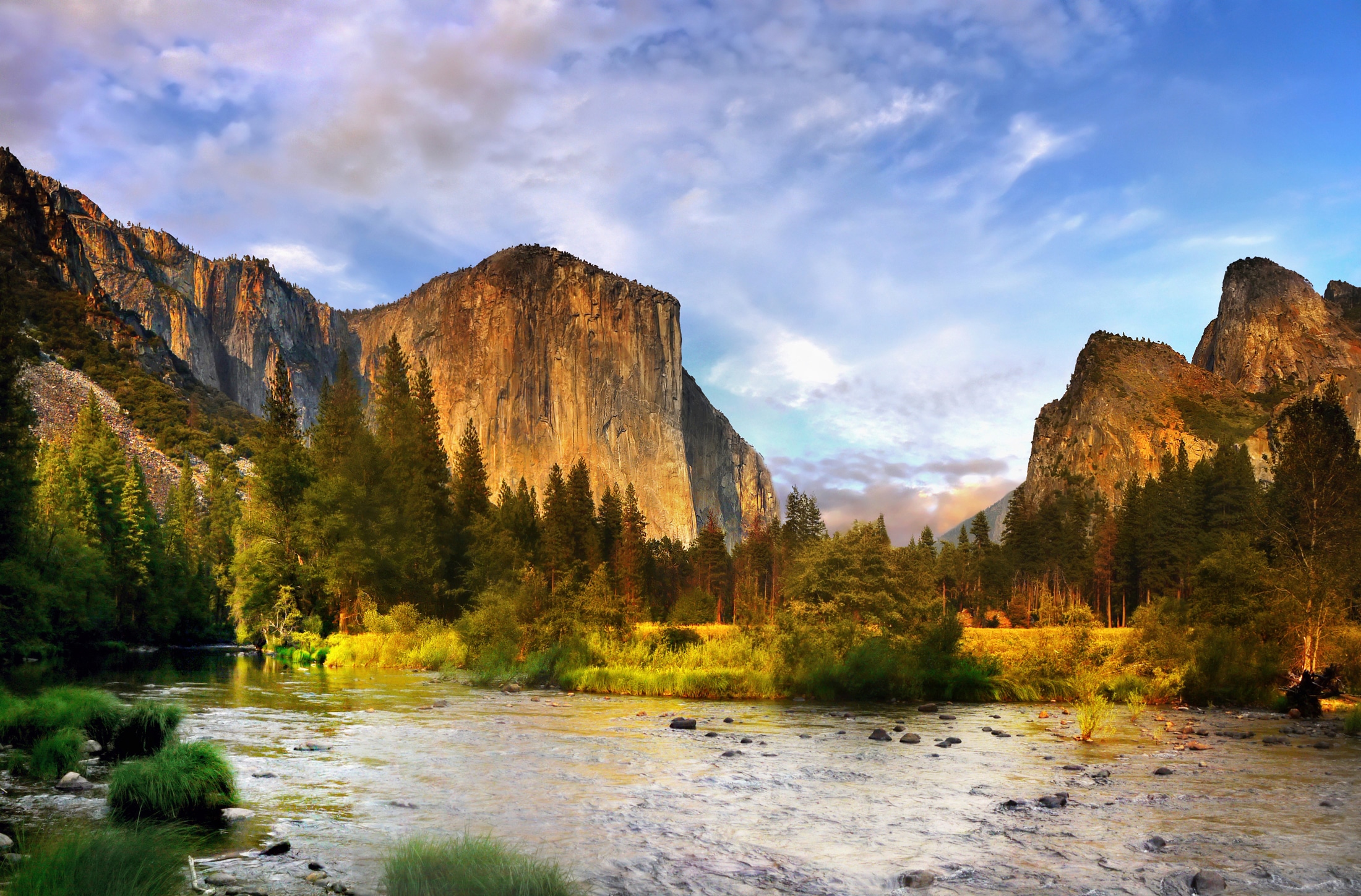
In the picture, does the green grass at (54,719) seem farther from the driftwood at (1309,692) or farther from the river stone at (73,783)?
the driftwood at (1309,692)

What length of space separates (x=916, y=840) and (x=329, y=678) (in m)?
28.9

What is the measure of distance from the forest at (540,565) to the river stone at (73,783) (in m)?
19.3

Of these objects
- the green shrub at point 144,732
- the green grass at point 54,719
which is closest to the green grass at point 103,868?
the green shrub at point 144,732

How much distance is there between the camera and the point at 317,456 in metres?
56.2

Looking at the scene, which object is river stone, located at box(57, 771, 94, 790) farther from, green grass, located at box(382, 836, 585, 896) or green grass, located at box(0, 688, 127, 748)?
green grass, located at box(382, 836, 585, 896)

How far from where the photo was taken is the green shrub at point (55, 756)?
470 inches

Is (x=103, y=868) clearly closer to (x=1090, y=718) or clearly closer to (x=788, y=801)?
(x=788, y=801)

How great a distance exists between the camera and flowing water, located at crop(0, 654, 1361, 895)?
8711mm

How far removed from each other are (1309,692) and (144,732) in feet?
95.5

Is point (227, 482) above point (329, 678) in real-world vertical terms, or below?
above

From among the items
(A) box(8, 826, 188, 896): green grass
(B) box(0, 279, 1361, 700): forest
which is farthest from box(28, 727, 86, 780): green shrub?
(B) box(0, 279, 1361, 700): forest

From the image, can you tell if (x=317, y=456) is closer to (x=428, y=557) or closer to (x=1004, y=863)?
(x=428, y=557)

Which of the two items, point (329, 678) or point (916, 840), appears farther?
point (329, 678)

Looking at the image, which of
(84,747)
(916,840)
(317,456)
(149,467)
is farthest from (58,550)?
(149,467)
